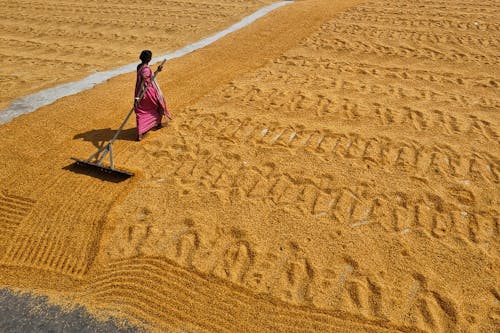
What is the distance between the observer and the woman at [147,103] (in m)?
6.28

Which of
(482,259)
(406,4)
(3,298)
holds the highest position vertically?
(406,4)

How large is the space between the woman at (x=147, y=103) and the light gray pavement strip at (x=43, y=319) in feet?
10.4

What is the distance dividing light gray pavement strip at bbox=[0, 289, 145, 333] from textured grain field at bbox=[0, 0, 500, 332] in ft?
0.42

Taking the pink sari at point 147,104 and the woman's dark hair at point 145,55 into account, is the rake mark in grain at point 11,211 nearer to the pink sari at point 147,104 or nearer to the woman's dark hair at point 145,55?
the pink sari at point 147,104

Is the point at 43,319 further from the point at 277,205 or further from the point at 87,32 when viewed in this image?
the point at 87,32

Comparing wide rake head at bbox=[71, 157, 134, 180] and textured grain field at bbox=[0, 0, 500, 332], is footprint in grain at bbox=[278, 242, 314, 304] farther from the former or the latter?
wide rake head at bbox=[71, 157, 134, 180]

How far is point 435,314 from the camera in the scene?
3777 millimetres

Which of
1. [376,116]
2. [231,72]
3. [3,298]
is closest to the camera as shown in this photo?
[3,298]

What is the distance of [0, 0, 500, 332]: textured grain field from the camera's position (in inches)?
157

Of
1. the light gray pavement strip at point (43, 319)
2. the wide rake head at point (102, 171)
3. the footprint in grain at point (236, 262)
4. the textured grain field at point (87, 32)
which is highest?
the textured grain field at point (87, 32)

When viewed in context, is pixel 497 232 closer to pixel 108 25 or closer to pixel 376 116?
pixel 376 116

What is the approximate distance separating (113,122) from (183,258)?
3846mm

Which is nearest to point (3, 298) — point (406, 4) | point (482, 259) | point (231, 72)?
point (482, 259)

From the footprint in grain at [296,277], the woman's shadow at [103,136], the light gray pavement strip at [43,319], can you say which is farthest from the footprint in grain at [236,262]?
the woman's shadow at [103,136]
